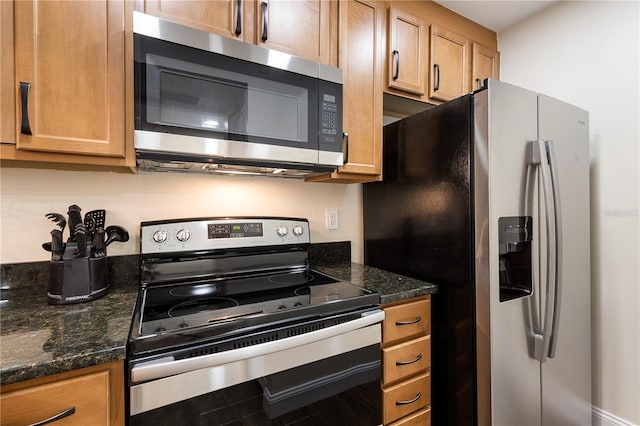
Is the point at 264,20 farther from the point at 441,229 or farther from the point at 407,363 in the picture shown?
the point at 407,363

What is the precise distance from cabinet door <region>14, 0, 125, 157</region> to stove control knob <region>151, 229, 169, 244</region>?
388 millimetres

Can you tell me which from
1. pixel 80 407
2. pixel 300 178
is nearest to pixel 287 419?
pixel 80 407

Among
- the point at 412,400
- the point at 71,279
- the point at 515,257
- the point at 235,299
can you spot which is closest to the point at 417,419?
the point at 412,400

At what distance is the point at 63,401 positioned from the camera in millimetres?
756

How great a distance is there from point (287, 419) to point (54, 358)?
70 cm

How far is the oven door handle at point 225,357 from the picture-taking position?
815 millimetres

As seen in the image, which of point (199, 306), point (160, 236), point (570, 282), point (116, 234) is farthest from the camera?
point (570, 282)

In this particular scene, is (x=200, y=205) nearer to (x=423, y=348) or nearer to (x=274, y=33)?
(x=274, y=33)

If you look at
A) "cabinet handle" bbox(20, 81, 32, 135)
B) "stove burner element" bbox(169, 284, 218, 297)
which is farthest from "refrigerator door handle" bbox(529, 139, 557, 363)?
"cabinet handle" bbox(20, 81, 32, 135)

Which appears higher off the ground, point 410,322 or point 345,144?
point 345,144

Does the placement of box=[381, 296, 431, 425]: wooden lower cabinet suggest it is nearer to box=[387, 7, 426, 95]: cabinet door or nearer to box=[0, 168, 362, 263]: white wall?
box=[0, 168, 362, 263]: white wall

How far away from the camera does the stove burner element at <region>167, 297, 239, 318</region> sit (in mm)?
1064

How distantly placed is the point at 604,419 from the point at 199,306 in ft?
7.53

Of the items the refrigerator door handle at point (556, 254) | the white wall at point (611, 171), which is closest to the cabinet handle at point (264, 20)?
the refrigerator door handle at point (556, 254)
